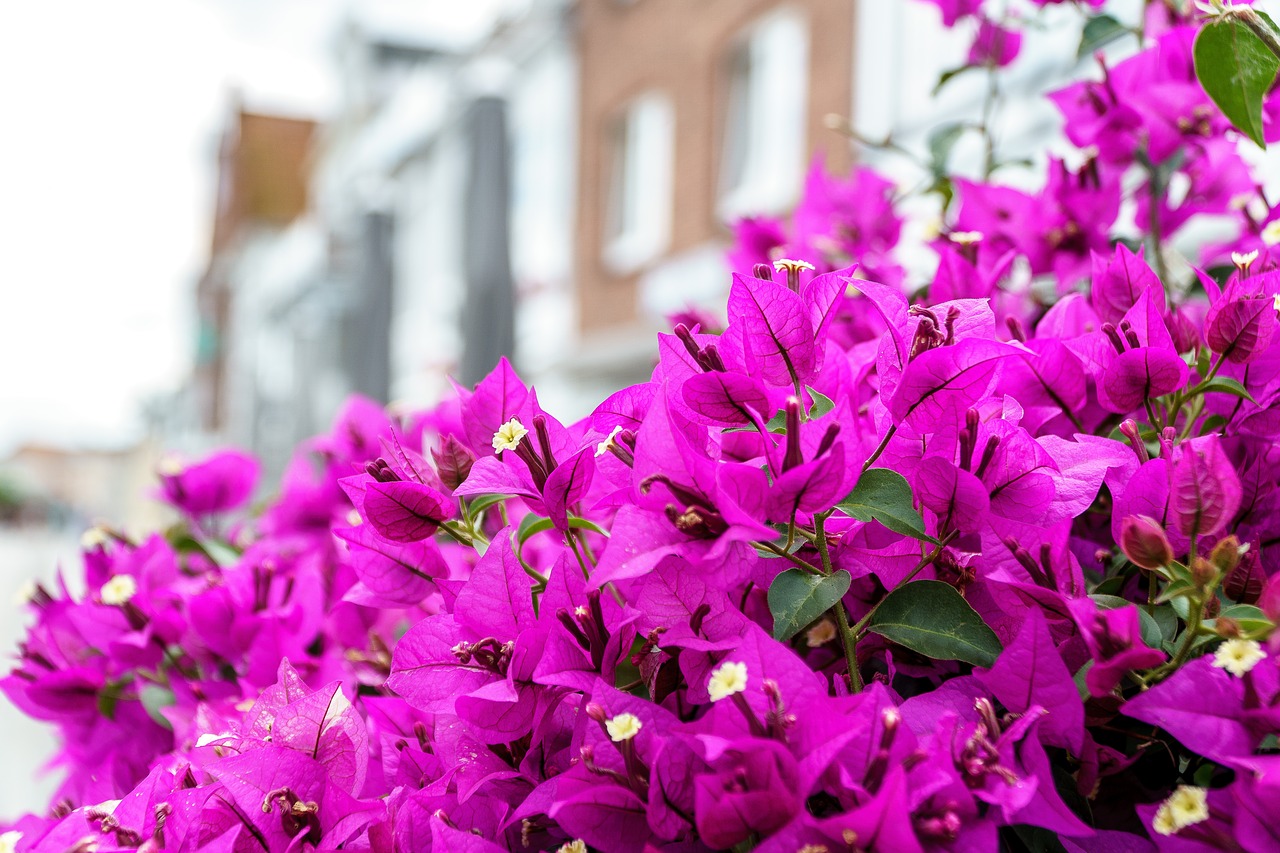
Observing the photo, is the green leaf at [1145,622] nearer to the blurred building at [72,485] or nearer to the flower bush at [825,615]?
the flower bush at [825,615]

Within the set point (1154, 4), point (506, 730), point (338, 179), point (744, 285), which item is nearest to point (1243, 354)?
point (744, 285)

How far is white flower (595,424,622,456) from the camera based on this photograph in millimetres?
360

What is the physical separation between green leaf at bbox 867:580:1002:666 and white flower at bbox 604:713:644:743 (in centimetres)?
8

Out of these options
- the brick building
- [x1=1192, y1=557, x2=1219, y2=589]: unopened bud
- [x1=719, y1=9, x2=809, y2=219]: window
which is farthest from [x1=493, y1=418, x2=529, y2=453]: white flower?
the brick building

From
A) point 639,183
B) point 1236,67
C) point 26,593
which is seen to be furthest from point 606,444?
point 639,183

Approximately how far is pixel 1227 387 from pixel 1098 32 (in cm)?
36

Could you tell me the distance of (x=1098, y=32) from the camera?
2.08 ft

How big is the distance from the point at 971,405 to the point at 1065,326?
0.13 m

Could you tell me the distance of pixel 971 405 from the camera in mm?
333

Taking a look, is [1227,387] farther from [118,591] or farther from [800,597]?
[118,591]

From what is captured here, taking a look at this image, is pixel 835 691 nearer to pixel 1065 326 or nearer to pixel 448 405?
pixel 1065 326

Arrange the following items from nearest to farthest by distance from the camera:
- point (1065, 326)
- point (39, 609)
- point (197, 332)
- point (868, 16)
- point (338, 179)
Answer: point (1065, 326) → point (39, 609) → point (868, 16) → point (338, 179) → point (197, 332)

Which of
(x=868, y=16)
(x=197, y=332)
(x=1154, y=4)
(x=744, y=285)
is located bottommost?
(x=197, y=332)

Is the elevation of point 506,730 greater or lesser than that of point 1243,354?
lesser
